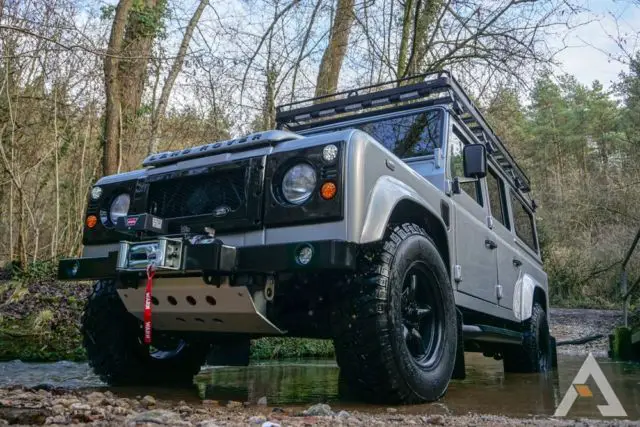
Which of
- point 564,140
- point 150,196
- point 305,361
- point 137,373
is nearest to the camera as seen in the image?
point 150,196

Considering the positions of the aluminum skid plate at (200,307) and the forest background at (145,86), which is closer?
the aluminum skid plate at (200,307)

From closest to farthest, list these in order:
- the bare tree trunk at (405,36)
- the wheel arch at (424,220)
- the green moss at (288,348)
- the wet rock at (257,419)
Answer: the wet rock at (257,419) → the wheel arch at (424,220) → the green moss at (288,348) → the bare tree trunk at (405,36)

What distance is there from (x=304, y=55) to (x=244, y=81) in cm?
123

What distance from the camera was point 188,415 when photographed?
256 cm

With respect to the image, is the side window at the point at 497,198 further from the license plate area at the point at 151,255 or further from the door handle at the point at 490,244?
the license plate area at the point at 151,255

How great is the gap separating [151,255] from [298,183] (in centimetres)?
83

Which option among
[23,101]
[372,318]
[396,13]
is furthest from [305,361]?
[23,101]

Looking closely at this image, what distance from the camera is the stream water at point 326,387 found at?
329cm

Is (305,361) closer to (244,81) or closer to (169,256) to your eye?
(169,256)

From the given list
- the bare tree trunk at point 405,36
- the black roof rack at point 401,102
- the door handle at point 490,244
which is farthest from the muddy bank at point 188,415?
the bare tree trunk at point 405,36

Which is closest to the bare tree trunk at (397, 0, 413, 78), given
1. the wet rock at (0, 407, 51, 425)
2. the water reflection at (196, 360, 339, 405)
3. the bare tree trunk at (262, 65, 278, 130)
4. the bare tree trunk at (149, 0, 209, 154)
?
the bare tree trunk at (262, 65, 278, 130)

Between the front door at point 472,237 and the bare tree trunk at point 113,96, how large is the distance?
286 inches

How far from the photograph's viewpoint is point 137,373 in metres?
3.93

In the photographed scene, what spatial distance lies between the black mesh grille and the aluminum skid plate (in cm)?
47
